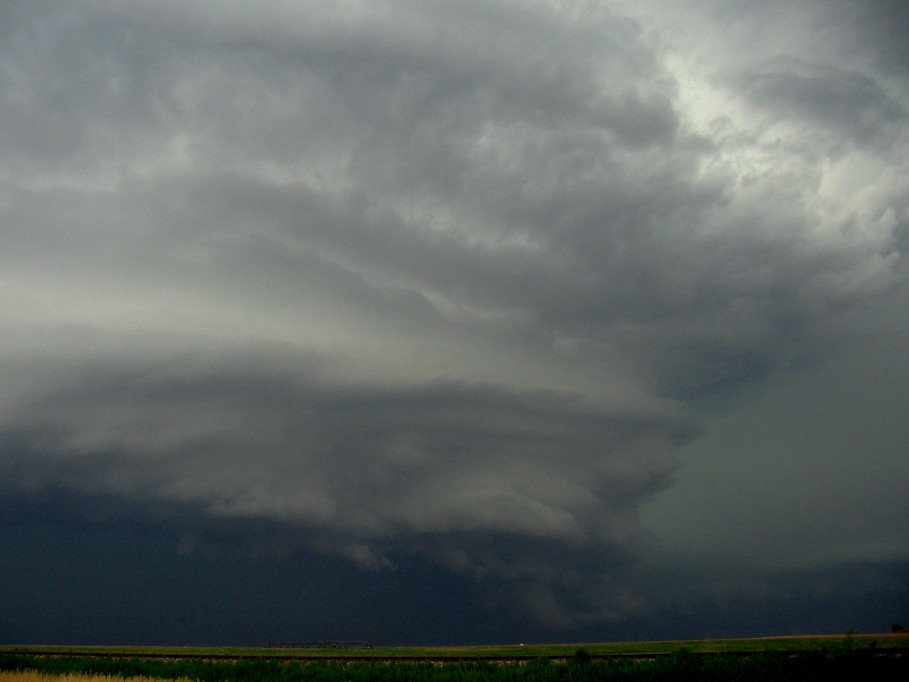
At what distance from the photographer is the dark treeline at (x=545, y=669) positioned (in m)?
35.1

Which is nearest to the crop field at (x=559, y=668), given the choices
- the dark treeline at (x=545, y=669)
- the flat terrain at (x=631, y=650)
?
the dark treeline at (x=545, y=669)

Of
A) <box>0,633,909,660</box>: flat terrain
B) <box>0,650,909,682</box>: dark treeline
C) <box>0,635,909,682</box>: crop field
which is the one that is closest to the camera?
<box>0,650,909,682</box>: dark treeline

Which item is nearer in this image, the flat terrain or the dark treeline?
the dark treeline

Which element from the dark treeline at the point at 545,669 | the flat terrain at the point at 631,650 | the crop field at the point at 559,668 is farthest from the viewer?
the flat terrain at the point at 631,650

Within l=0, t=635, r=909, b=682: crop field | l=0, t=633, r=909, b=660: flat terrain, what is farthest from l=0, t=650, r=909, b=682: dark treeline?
l=0, t=633, r=909, b=660: flat terrain

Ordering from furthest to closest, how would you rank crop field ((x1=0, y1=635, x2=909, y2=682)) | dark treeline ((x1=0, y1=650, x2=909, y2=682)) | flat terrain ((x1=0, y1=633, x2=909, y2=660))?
1. flat terrain ((x1=0, y1=633, x2=909, y2=660))
2. crop field ((x1=0, y1=635, x2=909, y2=682))
3. dark treeline ((x1=0, y1=650, x2=909, y2=682))

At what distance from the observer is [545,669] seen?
42.9 meters

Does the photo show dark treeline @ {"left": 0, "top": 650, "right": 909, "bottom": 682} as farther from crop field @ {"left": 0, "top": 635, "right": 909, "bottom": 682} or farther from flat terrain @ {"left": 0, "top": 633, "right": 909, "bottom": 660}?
flat terrain @ {"left": 0, "top": 633, "right": 909, "bottom": 660}

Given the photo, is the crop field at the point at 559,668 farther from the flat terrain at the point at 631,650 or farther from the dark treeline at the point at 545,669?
the flat terrain at the point at 631,650

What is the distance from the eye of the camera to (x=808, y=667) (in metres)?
35.8

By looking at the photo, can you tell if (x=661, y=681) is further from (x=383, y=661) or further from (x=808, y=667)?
(x=383, y=661)

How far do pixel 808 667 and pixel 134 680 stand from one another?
38703mm

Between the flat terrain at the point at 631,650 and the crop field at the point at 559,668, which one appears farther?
the flat terrain at the point at 631,650

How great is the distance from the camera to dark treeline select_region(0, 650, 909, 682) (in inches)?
1382
